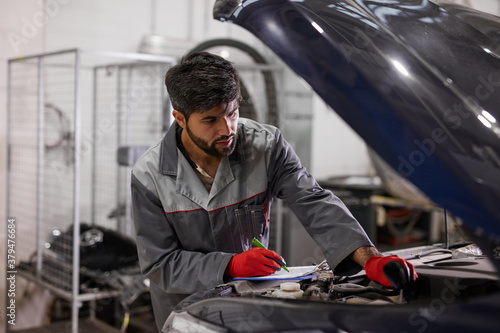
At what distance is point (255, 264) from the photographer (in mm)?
1424

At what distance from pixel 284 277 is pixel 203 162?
560mm

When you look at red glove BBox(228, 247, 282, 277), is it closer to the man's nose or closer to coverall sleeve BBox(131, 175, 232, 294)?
coverall sleeve BBox(131, 175, 232, 294)

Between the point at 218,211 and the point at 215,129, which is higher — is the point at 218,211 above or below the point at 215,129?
below

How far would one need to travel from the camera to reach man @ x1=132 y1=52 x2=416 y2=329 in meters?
1.51

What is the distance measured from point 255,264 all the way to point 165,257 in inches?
13.0

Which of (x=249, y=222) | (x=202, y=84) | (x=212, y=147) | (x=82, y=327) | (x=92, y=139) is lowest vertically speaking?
(x=82, y=327)

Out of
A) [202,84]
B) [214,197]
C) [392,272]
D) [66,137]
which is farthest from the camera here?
[66,137]

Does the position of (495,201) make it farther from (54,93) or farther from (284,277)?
A: (54,93)

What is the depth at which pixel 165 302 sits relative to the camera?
1.77 metres

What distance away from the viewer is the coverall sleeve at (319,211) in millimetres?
1496


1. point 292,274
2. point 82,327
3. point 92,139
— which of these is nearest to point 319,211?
point 292,274

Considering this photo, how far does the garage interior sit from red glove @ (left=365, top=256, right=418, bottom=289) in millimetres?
2047

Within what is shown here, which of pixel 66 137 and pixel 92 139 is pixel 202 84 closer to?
pixel 66 137

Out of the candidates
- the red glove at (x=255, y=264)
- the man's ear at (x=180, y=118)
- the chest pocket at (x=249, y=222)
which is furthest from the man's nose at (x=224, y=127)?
the red glove at (x=255, y=264)
